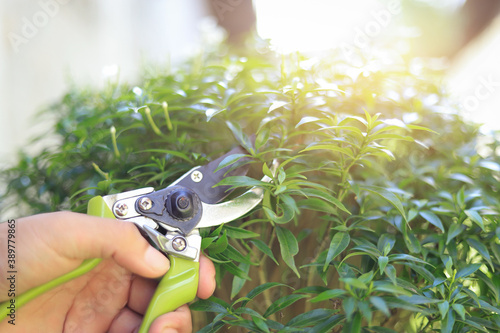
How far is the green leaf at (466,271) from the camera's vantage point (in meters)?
0.47

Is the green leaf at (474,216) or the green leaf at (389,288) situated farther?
the green leaf at (474,216)

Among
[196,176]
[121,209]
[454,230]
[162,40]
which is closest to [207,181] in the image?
[196,176]

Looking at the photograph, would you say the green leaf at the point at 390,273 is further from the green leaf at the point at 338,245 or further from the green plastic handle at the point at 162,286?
the green plastic handle at the point at 162,286

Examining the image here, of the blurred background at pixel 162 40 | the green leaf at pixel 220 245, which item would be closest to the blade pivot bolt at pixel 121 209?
the green leaf at pixel 220 245

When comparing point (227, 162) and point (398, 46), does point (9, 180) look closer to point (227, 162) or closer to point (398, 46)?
point (227, 162)

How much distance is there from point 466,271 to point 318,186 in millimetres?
201

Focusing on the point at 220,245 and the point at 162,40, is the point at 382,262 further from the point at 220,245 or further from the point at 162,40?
the point at 162,40

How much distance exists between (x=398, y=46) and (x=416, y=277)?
27.7 inches

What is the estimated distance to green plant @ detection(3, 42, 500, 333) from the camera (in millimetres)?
464

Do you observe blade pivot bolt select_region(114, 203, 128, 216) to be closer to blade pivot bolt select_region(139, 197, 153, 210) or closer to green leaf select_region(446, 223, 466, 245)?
blade pivot bolt select_region(139, 197, 153, 210)

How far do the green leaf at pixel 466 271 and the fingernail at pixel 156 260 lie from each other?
350 mm

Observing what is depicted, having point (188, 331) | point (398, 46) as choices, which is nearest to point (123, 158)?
point (188, 331)

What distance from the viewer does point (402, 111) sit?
0.71m

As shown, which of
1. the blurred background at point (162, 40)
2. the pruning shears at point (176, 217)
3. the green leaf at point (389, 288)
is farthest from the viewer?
the blurred background at point (162, 40)
